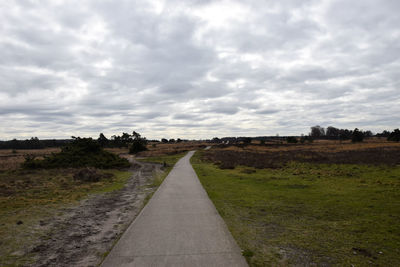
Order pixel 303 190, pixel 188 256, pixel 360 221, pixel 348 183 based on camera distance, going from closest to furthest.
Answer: pixel 188 256 < pixel 360 221 < pixel 303 190 < pixel 348 183

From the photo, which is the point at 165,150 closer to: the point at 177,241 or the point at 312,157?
the point at 312,157

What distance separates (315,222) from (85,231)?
7.55 metres

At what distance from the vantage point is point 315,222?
25.4ft

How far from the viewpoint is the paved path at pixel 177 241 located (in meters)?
5.01

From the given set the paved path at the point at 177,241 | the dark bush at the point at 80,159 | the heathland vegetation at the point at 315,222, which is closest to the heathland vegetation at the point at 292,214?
the heathland vegetation at the point at 315,222

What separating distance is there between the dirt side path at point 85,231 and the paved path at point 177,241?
619mm

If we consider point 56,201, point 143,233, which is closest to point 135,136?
point 56,201

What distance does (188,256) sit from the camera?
520cm

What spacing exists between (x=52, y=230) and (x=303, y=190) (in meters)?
12.2

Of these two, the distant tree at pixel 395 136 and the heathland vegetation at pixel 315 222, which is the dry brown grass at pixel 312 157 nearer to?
the heathland vegetation at pixel 315 222

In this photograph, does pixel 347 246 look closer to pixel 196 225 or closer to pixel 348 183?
pixel 196 225

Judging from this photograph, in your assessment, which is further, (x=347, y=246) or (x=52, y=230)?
(x=52, y=230)

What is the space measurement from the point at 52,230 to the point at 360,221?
1019 cm

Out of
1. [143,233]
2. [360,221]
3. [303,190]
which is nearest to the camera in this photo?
[143,233]
